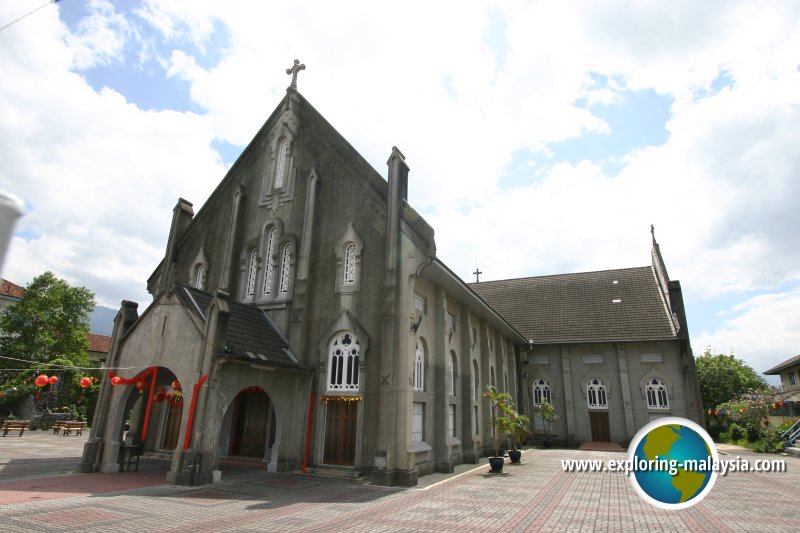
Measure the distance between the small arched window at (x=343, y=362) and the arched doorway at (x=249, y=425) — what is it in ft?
10.2

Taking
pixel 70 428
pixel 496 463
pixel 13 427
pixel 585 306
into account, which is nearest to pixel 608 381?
pixel 585 306

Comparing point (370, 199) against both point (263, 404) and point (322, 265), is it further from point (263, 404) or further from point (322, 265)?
point (263, 404)

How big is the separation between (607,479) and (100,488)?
16128 mm

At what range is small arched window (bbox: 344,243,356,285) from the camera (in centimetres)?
1808

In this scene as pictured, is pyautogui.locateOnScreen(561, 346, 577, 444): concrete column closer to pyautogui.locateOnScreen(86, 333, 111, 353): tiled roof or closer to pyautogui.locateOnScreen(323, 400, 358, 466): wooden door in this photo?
pyautogui.locateOnScreen(323, 400, 358, 466): wooden door

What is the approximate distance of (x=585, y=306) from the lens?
35406mm

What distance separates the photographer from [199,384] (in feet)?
44.5

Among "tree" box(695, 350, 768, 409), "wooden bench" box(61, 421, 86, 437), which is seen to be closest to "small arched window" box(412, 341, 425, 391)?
"wooden bench" box(61, 421, 86, 437)

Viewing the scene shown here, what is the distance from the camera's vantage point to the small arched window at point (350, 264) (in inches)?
712

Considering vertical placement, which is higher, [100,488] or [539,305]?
[539,305]

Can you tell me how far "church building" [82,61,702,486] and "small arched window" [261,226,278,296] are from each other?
64mm

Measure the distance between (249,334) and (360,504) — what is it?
743 cm

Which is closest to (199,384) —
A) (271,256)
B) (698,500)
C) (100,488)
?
(100,488)

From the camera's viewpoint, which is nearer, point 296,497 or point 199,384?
point 296,497
